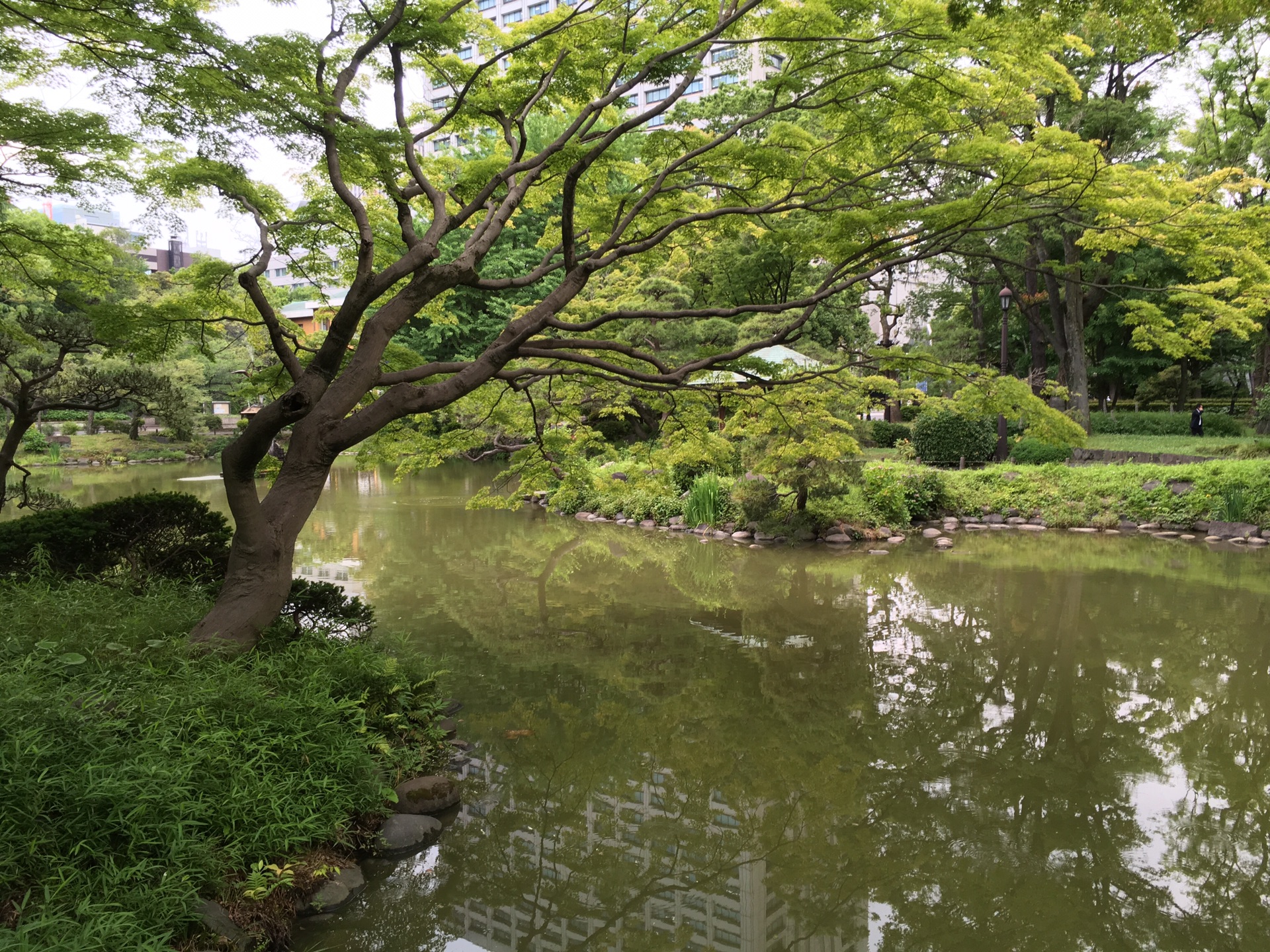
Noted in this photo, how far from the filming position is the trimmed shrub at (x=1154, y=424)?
70.0 feet

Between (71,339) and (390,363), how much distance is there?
4.64 meters

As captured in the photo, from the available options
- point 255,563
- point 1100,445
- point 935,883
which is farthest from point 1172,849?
point 1100,445

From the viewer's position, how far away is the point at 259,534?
5.36 m

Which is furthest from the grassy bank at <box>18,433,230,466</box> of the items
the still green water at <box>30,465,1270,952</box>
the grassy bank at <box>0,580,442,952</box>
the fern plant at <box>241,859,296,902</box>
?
the fern plant at <box>241,859,296,902</box>

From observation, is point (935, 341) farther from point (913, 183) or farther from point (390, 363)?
point (390, 363)

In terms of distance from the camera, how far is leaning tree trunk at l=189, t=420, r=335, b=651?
5.27 metres

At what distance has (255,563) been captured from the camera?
5359 millimetres

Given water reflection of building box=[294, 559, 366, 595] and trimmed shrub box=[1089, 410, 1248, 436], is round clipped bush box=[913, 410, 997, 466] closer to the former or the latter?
trimmed shrub box=[1089, 410, 1248, 436]

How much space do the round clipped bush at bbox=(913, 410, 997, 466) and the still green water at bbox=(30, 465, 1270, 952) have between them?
27.7 ft

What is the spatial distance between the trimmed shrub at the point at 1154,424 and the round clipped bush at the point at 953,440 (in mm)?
4363

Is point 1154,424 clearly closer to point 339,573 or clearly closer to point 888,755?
point 888,755

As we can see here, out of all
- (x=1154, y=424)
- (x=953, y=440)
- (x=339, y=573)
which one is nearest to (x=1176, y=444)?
(x=1154, y=424)

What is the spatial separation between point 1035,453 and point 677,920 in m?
17.7

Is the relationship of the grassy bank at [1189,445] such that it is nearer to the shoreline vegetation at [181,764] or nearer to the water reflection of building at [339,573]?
the water reflection of building at [339,573]
